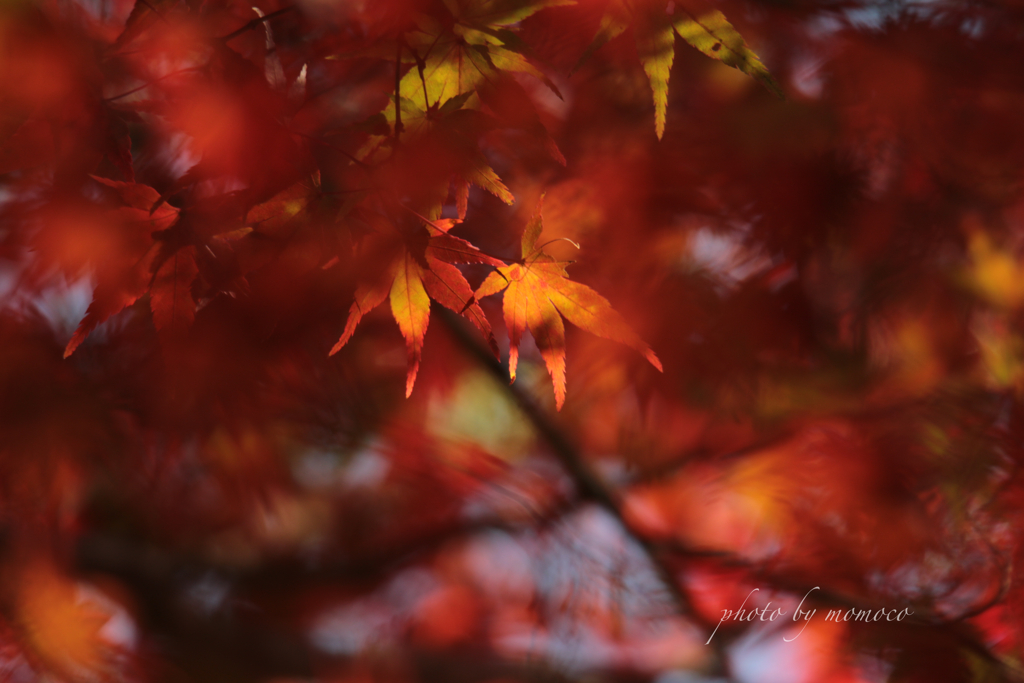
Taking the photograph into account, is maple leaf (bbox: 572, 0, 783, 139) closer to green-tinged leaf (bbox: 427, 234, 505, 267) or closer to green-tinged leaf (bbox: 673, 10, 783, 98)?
green-tinged leaf (bbox: 673, 10, 783, 98)

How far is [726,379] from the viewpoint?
1.22 meters

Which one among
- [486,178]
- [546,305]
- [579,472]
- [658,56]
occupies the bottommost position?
[579,472]

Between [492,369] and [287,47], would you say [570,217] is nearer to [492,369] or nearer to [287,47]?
[492,369]

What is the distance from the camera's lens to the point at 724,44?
0.42 m

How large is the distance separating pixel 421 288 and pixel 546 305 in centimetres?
13

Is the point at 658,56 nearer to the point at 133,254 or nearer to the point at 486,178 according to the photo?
the point at 486,178

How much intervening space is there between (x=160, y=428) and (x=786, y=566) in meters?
1.47

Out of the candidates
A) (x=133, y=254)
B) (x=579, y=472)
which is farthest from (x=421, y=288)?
(x=579, y=472)

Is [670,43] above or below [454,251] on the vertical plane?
above

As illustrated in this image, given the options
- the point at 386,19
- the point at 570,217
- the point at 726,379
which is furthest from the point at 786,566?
the point at 386,19

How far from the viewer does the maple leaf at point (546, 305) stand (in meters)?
0.47

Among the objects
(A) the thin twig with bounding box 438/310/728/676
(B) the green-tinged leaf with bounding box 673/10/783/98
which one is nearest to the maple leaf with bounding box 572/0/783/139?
(B) the green-tinged leaf with bounding box 673/10/783/98

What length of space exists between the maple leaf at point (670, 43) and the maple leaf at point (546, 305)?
0.15 m

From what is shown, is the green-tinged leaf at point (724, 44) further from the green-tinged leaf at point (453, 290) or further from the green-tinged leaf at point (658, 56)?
the green-tinged leaf at point (453, 290)
